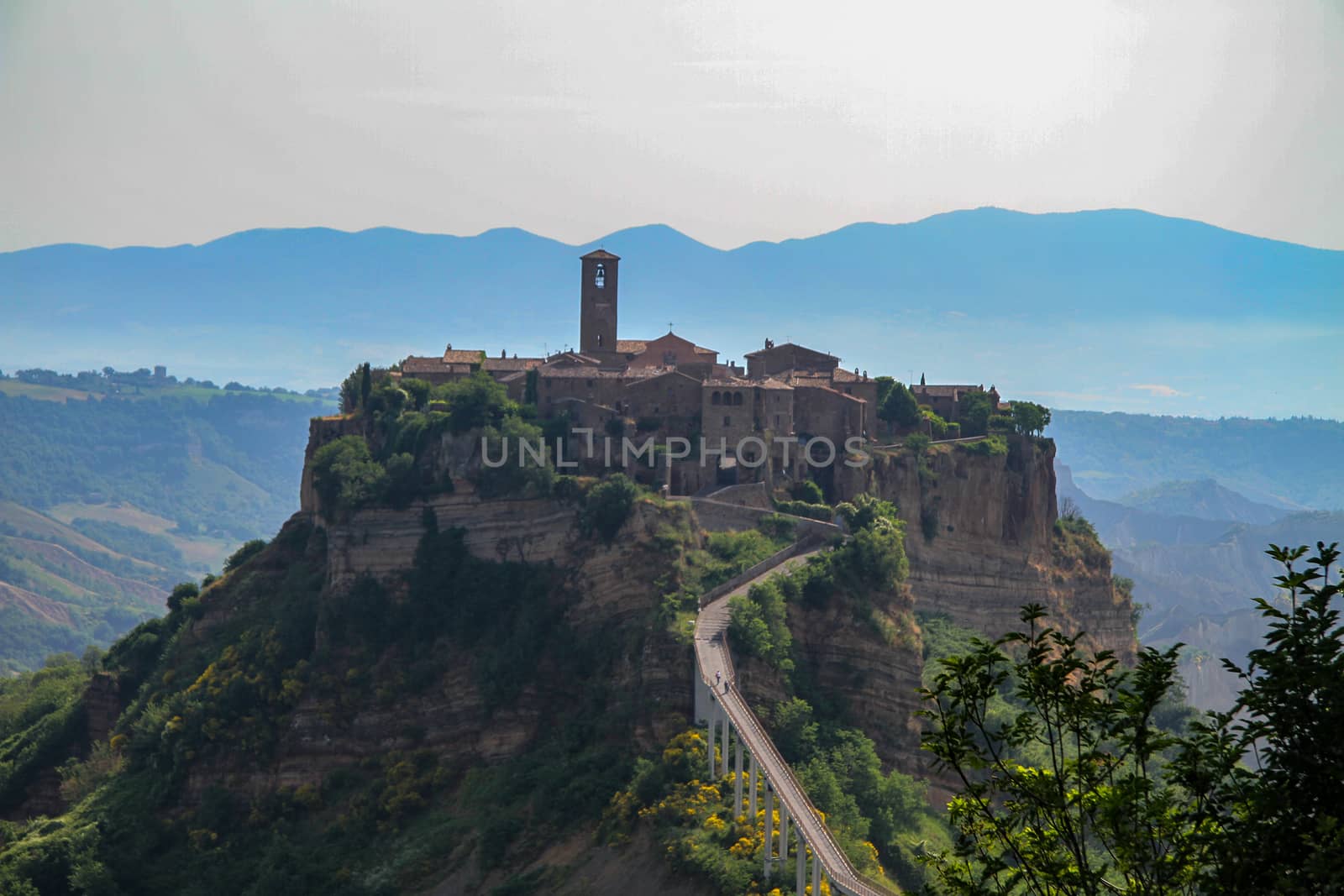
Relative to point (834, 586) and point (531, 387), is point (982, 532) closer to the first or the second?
point (834, 586)

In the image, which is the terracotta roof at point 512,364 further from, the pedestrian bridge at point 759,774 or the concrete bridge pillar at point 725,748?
the concrete bridge pillar at point 725,748

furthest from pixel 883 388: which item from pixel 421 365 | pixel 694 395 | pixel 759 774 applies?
pixel 759 774

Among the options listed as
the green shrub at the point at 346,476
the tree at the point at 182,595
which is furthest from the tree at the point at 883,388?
the tree at the point at 182,595

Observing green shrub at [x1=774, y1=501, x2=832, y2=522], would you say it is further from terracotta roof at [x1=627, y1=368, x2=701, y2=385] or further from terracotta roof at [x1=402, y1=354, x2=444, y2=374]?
terracotta roof at [x1=402, y1=354, x2=444, y2=374]

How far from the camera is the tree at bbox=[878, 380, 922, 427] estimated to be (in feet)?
254

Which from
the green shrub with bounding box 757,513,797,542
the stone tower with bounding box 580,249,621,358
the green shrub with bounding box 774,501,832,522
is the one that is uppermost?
the stone tower with bounding box 580,249,621,358

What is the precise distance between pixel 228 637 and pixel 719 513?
2216 centimetres

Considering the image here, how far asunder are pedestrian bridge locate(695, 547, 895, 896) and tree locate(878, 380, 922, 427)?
18.0 metres

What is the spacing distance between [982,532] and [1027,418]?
22.8 ft

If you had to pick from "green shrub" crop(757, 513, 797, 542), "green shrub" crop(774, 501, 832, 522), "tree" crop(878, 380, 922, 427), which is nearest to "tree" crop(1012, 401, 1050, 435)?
"tree" crop(878, 380, 922, 427)

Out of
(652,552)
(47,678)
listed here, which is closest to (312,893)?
(652,552)

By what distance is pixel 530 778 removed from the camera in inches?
2303

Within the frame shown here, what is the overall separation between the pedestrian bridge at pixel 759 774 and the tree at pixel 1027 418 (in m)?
24.2

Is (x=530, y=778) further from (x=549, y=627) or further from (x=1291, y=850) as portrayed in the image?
(x=1291, y=850)
